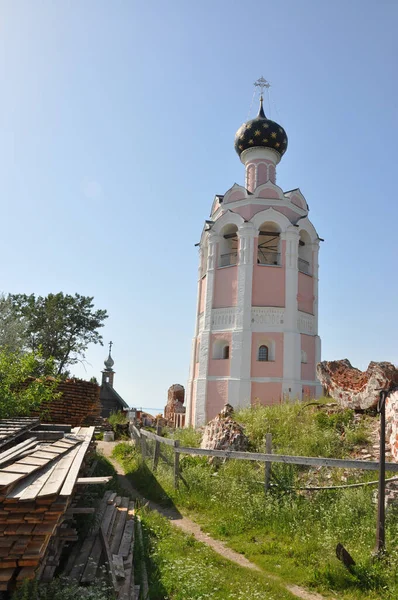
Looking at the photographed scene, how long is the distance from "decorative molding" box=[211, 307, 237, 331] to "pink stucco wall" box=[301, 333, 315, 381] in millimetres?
3073

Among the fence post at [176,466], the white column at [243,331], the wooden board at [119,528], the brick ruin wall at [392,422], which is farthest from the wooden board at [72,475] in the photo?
the white column at [243,331]

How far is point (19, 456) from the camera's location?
5.68m

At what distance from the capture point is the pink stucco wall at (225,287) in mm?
20172

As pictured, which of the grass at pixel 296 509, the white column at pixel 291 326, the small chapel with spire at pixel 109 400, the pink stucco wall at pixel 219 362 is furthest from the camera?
the small chapel with spire at pixel 109 400

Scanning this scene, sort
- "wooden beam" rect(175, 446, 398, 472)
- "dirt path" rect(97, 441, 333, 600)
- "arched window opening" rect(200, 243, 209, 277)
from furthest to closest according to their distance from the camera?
1. "arched window opening" rect(200, 243, 209, 277)
2. "wooden beam" rect(175, 446, 398, 472)
3. "dirt path" rect(97, 441, 333, 600)

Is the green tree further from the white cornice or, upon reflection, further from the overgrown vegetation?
the overgrown vegetation

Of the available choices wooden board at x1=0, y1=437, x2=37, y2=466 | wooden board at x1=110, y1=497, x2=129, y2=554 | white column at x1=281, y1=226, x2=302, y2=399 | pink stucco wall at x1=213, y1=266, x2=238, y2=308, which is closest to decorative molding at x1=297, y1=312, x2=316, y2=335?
white column at x1=281, y1=226, x2=302, y2=399

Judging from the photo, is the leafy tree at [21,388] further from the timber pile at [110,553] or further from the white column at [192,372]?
the white column at [192,372]

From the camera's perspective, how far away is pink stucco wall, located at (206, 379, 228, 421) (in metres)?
19.0

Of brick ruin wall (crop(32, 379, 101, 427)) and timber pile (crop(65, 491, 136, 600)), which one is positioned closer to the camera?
timber pile (crop(65, 491, 136, 600))

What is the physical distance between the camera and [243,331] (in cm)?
1930

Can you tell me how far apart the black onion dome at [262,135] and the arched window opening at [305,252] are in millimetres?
4675

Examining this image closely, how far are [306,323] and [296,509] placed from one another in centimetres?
1339

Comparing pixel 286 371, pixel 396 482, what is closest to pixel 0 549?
pixel 396 482
